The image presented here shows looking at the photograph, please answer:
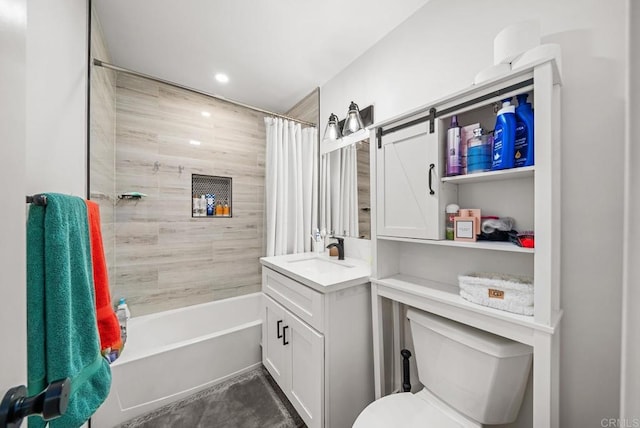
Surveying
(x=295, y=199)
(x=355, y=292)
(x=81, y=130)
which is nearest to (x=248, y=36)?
(x=81, y=130)

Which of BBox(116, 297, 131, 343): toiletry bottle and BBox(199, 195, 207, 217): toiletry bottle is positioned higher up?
BBox(199, 195, 207, 217): toiletry bottle

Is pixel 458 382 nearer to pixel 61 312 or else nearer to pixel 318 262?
pixel 318 262

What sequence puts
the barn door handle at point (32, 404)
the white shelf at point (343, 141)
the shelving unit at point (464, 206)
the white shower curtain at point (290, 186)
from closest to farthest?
1. the barn door handle at point (32, 404)
2. the shelving unit at point (464, 206)
3. the white shelf at point (343, 141)
4. the white shower curtain at point (290, 186)

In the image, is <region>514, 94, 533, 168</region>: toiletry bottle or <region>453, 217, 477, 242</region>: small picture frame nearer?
<region>514, 94, 533, 168</region>: toiletry bottle

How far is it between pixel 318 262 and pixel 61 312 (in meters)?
1.41

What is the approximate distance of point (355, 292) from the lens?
50.6 inches

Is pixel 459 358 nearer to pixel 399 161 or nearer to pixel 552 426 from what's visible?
pixel 552 426

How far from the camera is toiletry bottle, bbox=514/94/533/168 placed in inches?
32.4

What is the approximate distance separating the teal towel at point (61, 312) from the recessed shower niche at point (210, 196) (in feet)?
5.55

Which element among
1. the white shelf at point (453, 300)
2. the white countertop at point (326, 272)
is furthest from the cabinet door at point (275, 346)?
the white shelf at point (453, 300)

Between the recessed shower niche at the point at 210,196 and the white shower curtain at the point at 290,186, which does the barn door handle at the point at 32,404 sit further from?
the recessed shower niche at the point at 210,196

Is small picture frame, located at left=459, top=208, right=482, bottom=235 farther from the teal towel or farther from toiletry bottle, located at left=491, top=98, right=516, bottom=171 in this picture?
the teal towel

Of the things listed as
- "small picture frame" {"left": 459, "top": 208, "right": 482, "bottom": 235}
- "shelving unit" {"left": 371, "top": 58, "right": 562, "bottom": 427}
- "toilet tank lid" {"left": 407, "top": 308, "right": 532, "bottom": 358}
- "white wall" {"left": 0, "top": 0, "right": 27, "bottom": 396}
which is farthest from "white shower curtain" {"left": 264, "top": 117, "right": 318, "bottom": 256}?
"white wall" {"left": 0, "top": 0, "right": 27, "bottom": 396}

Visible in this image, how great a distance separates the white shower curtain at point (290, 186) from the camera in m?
2.19
